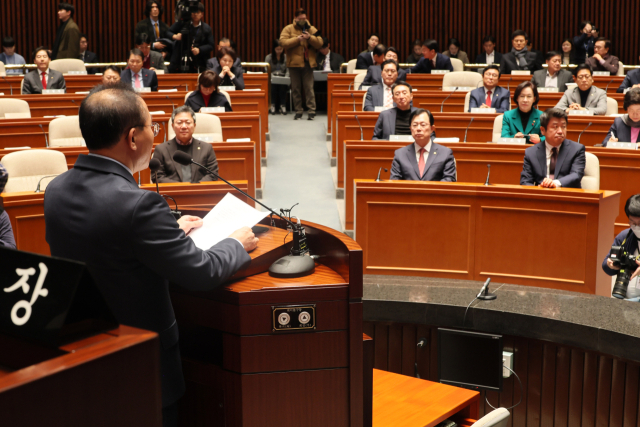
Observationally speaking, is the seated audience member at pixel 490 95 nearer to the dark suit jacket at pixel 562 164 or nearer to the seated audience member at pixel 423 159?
the dark suit jacket at pixel 562 164

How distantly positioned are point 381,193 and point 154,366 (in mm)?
3284

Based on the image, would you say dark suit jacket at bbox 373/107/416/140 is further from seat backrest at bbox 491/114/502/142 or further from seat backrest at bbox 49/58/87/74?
seat backrest at bbox 49/58/87/74

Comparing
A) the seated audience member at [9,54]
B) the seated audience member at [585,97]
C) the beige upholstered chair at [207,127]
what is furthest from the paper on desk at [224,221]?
the seated audience member at [9,54]

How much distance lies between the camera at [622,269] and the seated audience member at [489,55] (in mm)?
7517

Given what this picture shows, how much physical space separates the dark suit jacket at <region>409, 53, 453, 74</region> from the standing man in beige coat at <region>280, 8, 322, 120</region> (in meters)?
1.47

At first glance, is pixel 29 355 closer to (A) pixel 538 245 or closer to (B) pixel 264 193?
(A) pixel 538 245

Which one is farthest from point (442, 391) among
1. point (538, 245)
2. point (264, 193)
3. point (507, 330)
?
point (264, 193)

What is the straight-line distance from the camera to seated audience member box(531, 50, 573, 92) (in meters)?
7.56

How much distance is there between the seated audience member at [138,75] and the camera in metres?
7.32

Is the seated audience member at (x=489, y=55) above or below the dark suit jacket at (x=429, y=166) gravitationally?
above

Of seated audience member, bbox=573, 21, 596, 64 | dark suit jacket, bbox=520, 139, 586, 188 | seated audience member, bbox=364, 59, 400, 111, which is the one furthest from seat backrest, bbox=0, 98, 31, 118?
seated audience member, bbox=573, 21, 596, 64

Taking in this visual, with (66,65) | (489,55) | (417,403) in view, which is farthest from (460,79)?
(417,403)

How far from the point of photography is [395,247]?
4.06 m

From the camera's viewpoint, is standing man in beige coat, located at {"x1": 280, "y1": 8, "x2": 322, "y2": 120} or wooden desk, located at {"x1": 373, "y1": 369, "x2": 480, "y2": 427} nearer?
wooden desk, located at {"x1": 373, "y1": 369, "x2": 480, "y2": 427}
